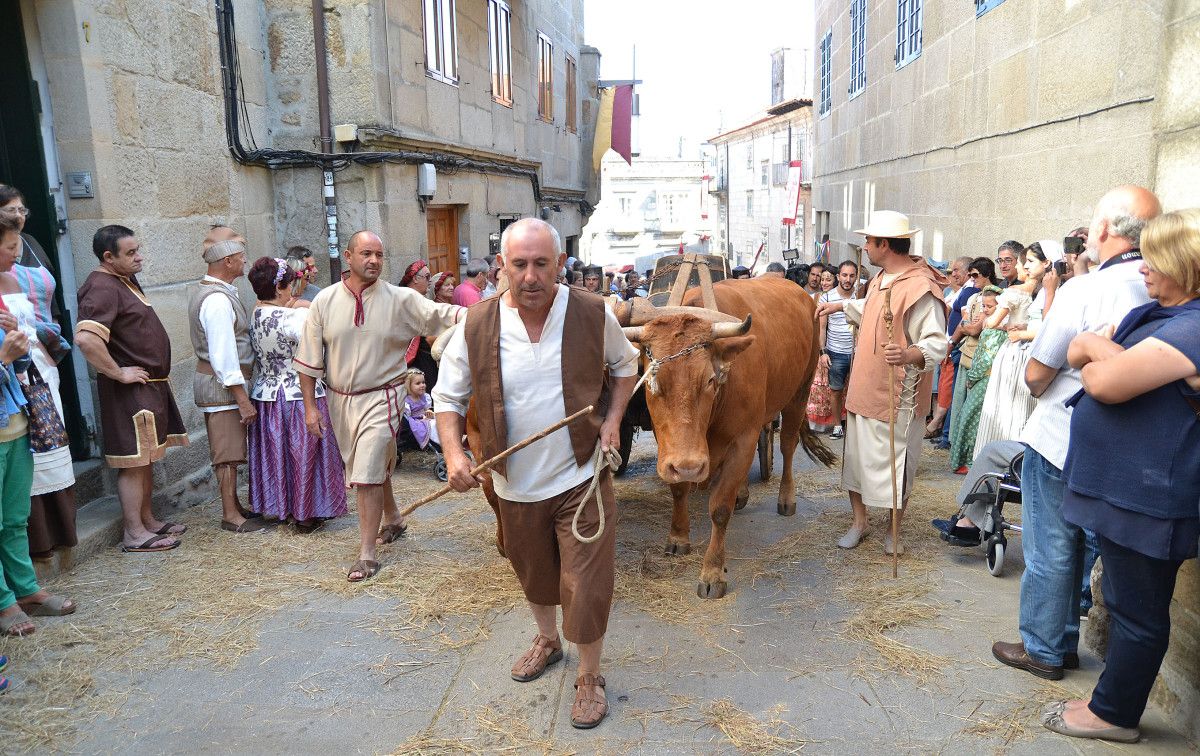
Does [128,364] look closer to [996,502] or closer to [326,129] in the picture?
[326,129]

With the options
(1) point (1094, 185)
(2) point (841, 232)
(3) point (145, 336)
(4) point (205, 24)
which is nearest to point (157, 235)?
(3) point (145, 336)

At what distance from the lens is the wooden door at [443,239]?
990 cm

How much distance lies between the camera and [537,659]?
140 inches

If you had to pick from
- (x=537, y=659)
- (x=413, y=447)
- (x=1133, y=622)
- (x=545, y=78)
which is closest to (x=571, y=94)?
(x=545, y=78)

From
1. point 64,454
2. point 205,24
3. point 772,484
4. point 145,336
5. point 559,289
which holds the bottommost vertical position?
point 772,484

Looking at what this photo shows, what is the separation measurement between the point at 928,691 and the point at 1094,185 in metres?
4.90

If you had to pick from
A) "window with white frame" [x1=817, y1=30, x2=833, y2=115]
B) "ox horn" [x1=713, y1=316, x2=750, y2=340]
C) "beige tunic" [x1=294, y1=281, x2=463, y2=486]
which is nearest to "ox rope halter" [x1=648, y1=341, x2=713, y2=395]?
"ox horn" [x1=713, y1=316, x2=750, y2=340]

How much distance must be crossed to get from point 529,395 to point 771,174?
110 feet

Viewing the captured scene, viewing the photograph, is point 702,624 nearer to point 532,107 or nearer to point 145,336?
point 145,336

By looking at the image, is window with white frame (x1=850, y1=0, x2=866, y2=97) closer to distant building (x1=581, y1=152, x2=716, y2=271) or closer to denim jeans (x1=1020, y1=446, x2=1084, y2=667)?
denim jeans (x1=1020, y1=446, x2=1084, y2=667)

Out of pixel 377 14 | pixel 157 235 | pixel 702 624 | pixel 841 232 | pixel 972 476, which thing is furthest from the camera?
pixel 841 232

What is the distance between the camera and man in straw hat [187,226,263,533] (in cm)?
515

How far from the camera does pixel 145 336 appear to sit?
491 cm

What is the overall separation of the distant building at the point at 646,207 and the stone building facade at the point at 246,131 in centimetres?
4467
